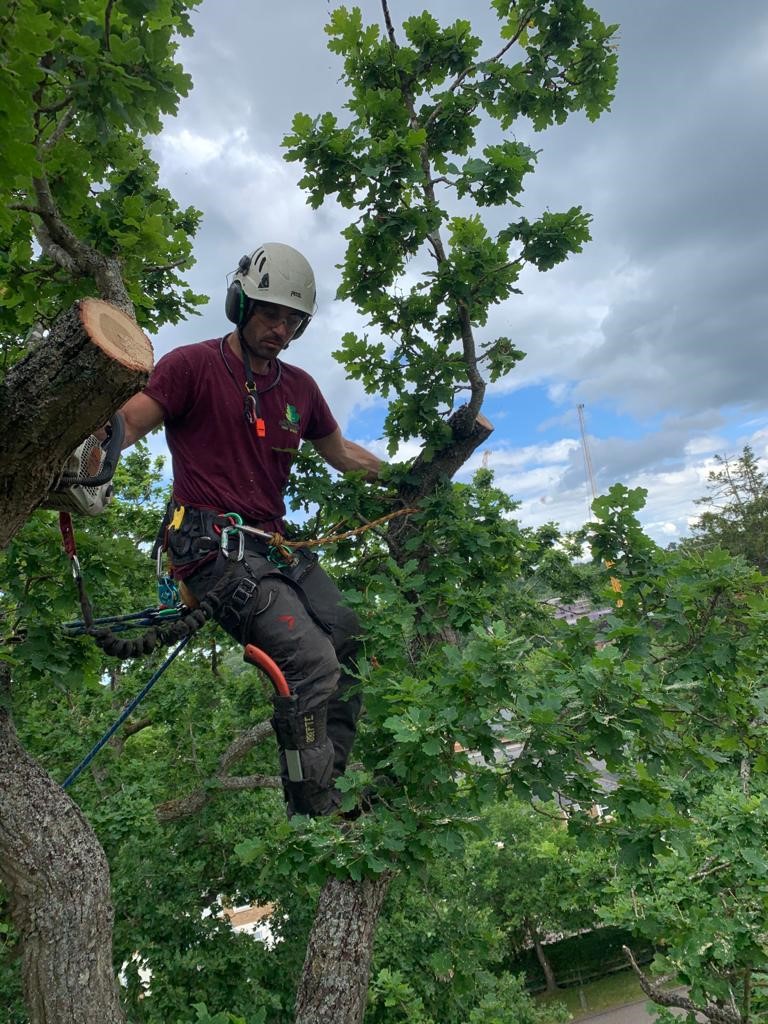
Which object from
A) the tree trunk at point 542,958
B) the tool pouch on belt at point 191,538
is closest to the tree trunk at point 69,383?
the tool pouch on belt at point 191,538

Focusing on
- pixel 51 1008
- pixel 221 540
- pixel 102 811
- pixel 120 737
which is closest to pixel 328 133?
pixel 221 540

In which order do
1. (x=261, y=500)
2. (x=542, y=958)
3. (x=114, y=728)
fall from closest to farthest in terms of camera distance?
(x=114, y=728), (x=261, y=500), (x=542, y=958)

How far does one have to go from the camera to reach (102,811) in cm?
746

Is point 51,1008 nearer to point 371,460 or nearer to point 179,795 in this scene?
point 371,460

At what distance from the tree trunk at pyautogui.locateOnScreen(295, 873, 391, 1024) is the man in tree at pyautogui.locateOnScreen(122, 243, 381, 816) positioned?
59 centimetres

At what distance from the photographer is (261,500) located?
3.86 meters

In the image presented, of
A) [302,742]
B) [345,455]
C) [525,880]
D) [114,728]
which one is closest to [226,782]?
[114,728]

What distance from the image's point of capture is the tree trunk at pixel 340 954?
3.25 meters

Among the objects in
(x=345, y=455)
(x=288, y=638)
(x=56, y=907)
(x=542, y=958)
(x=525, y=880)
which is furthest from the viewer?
(x=542, y=958)

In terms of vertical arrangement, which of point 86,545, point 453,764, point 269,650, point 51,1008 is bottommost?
point 51,1008

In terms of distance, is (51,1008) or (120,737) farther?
(120,737)

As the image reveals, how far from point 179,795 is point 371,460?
7224 mm

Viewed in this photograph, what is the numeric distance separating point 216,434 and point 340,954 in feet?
9.36

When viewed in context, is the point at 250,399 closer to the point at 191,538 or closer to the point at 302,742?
the point at 191,538
